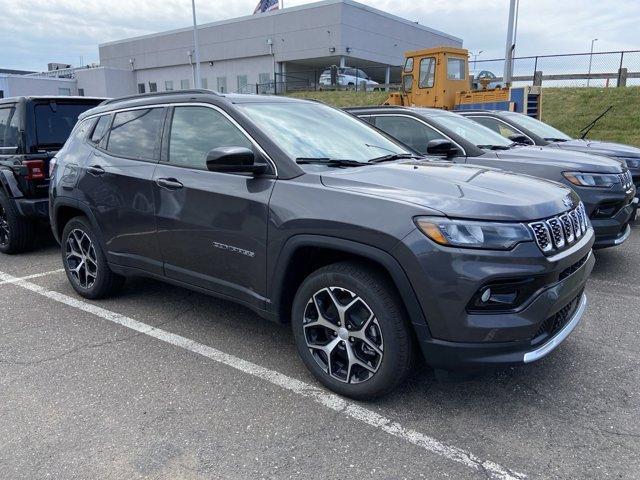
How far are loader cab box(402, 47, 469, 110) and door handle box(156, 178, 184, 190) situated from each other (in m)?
12.1

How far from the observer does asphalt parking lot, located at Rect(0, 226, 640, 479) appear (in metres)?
2.53

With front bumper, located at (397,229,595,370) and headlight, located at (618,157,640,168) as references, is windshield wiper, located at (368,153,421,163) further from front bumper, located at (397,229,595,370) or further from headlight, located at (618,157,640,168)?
headlight, located at (618,157,640,168)

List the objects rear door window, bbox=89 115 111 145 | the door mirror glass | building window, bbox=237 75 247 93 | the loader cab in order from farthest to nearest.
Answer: building window, bbox=237 75 247 93 < the loader cab < the door mirror glass < rear door window, bbox=89 115 111 145

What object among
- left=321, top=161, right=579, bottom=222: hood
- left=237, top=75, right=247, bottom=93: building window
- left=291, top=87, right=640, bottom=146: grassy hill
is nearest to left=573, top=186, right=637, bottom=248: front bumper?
left=321, top=161, right=579, bottom=222: hood

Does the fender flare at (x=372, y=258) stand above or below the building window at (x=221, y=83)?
below

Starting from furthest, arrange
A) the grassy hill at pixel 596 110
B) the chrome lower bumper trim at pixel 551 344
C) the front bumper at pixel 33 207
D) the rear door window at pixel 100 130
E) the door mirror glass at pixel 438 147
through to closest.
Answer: the grassy hill at pixel 596 110 < the front bumper at pixel 33 207 < the door mirror glass at pixel 438 147 < the rear door window at pixel 100 130 < the chrome lower bumper trim at pixel 551 344

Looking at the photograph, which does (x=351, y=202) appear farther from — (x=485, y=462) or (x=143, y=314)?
(x=143, y=314)

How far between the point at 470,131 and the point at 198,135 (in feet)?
13.8

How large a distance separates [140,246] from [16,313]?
1.44 m

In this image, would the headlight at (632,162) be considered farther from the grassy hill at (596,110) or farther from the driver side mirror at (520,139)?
the grassy hill at (596,110)

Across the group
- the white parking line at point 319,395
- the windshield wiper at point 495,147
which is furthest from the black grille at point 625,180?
the white parking line at point 319,395

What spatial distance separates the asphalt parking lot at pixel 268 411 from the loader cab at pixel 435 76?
11.4 meters

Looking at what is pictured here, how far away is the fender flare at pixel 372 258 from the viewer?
2.67 meters

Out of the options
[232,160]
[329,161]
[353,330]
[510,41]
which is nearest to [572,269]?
[353,330]
